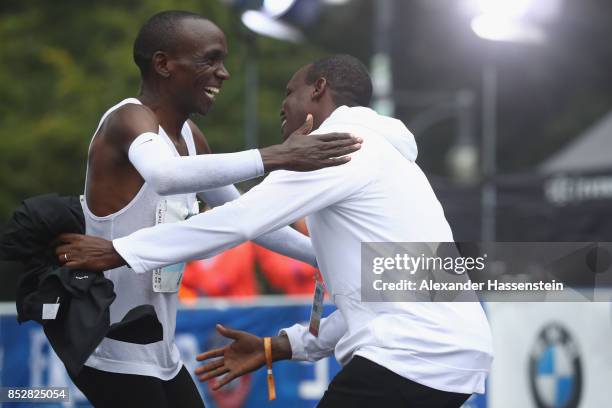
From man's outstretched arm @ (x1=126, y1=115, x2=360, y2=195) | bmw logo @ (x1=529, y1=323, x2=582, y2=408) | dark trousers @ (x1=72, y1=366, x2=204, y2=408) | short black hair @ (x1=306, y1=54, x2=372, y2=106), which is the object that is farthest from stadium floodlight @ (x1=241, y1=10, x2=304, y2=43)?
man's outstretched arm @ (x1=126, y1=115, x2=360, y2=195)

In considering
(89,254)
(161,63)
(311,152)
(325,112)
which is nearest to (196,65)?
(161,63)

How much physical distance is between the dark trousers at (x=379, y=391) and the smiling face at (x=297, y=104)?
0.93 meters

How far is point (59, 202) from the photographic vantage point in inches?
151

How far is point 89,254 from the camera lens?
3600 millimetres

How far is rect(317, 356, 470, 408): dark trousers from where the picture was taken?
3.53 meters

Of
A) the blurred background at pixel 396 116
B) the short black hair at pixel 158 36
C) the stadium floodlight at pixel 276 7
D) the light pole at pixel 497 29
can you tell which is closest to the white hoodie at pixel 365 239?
the short black hair at pixel 158 36

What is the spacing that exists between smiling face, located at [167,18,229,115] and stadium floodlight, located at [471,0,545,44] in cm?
Answer: 952

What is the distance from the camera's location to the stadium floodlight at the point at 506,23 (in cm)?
1350

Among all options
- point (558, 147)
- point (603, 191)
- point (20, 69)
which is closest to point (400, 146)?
point (603, 191)

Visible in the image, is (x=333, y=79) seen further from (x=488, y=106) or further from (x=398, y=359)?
(x=488, y=106)

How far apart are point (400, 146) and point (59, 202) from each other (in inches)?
47.7

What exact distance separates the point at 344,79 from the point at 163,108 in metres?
0.68

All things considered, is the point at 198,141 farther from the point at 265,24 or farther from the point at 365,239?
the point at 265,24

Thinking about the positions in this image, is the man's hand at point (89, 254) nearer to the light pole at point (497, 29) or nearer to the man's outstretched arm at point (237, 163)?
the man's outstretched arm at point (237, 163)
